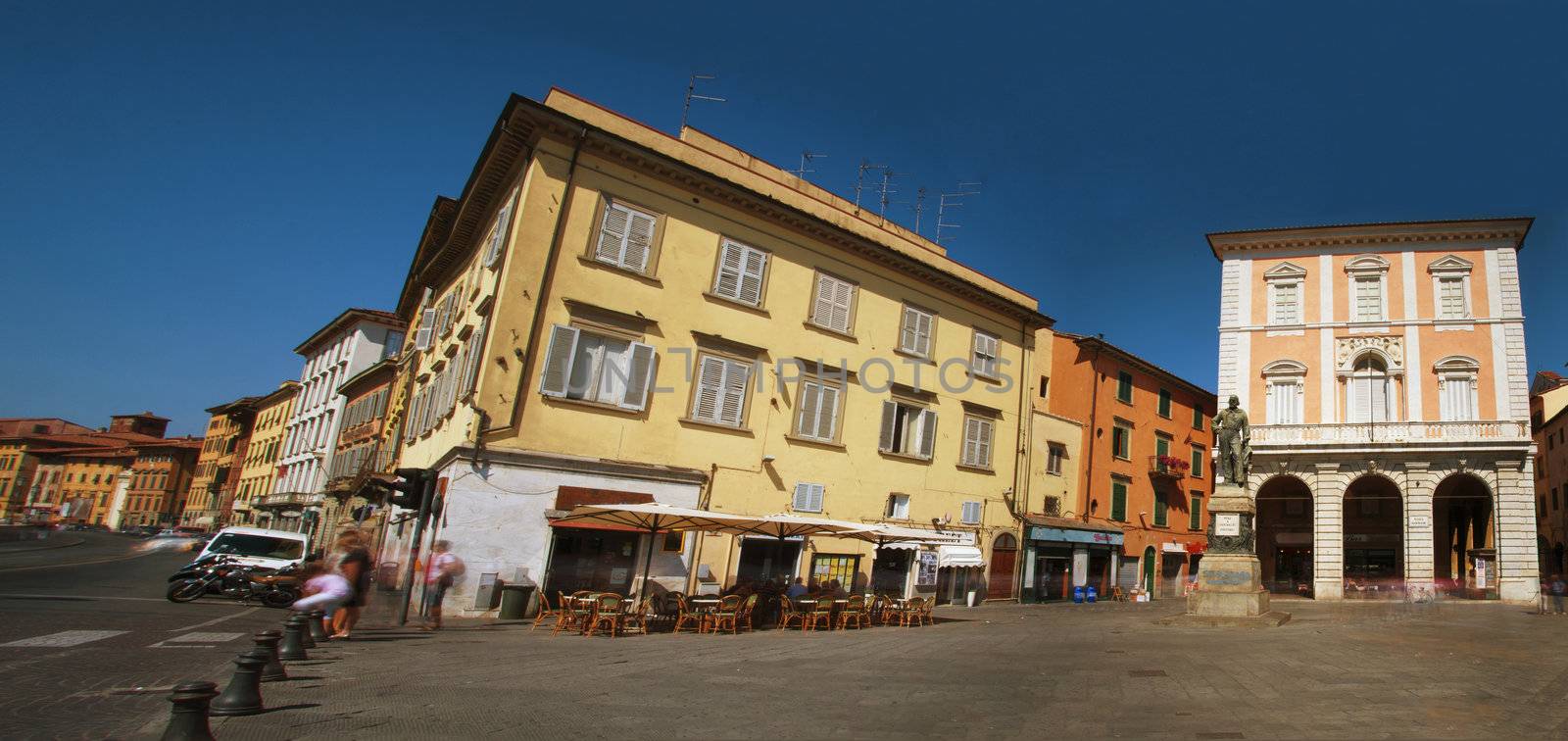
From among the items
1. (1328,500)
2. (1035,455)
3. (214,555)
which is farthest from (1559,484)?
(214,555)

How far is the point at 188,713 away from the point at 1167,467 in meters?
37.1

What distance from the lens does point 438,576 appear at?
1465 centimetres

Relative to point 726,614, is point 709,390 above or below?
above

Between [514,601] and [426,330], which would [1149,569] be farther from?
[426,330]

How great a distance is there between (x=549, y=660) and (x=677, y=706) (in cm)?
376

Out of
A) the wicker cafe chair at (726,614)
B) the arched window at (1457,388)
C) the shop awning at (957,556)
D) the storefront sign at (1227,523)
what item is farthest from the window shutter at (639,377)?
the arched window at (1457,388)

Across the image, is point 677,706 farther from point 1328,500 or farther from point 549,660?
point 1328,500

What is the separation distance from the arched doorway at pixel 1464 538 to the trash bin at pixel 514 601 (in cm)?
2977

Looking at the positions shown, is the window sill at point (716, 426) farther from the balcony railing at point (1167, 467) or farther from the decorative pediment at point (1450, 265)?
the decorative pediment at point (1450, 265)

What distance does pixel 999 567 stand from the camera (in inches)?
1032

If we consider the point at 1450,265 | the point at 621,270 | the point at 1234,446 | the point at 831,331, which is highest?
the point at 1450,265

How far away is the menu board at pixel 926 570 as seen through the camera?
24.0 metres

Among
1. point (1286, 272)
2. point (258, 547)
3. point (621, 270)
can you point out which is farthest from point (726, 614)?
point (1286, 272)

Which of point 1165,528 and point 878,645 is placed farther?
point 1165,528
